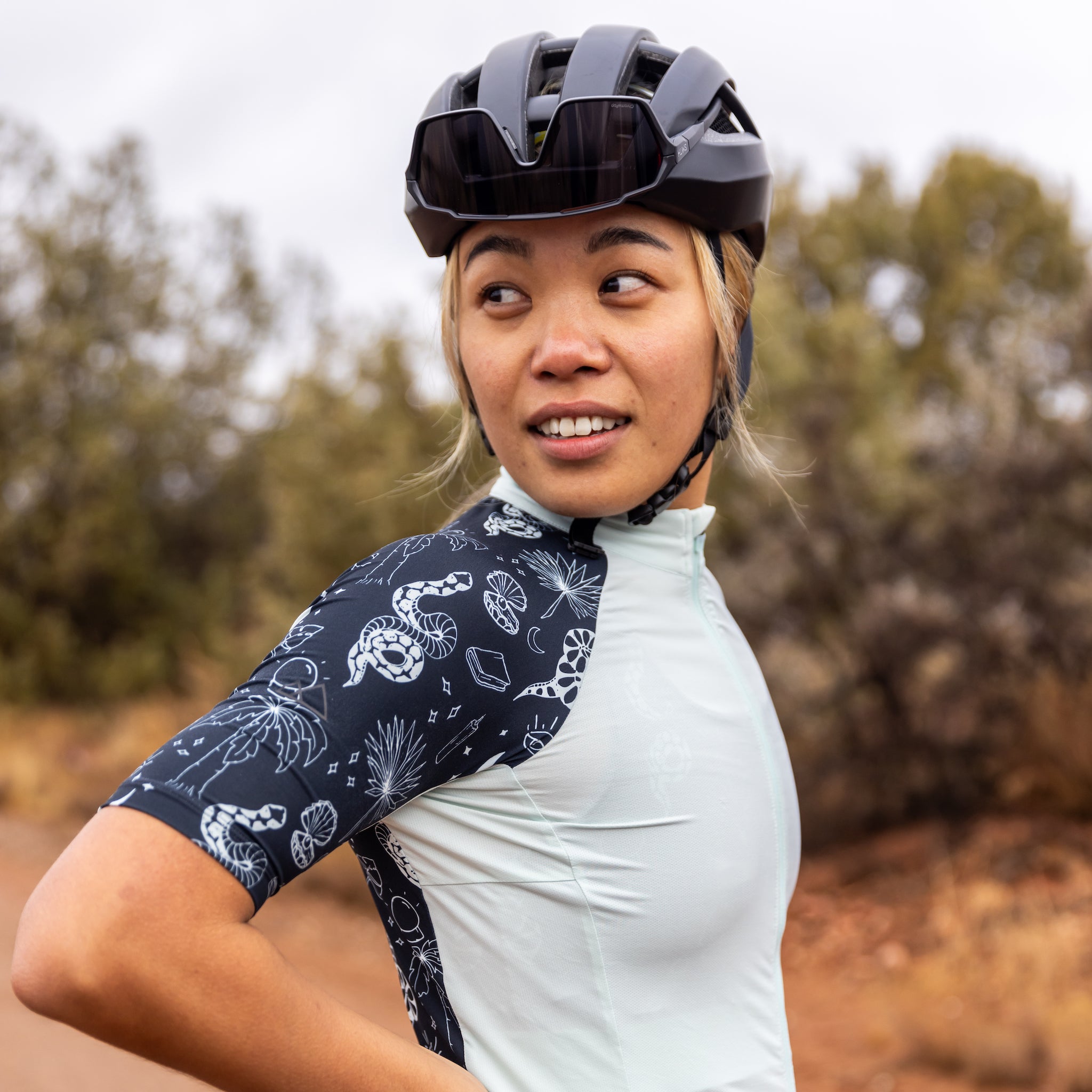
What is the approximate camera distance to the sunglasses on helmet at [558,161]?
1398mm

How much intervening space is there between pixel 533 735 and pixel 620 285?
617 mm

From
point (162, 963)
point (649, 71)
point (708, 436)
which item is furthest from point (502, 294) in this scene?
point (162, 963)

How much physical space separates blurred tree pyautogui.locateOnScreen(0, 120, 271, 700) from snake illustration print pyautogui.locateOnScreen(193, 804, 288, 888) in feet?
51.2

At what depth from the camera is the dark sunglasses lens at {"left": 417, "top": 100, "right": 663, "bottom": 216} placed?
4.58 feet

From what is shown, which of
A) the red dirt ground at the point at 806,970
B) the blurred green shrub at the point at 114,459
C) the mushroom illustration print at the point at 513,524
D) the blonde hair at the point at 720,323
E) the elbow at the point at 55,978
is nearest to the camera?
the elbow at the point at 55,978

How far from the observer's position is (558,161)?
139cm

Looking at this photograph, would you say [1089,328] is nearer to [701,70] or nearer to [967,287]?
[701,70]

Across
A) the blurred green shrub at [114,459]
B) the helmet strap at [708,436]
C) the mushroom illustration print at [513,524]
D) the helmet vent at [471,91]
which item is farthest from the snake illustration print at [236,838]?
the blurred green shrub at [114,459]

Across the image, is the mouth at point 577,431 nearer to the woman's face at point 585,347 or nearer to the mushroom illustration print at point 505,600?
the woman's face at point 585,347

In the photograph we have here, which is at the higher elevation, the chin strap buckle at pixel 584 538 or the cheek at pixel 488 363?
the cheek at pixel 488 363

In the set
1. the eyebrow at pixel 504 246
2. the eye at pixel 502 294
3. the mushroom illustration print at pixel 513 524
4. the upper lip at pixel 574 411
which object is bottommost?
the mushroom illustration print at pixel 513 524

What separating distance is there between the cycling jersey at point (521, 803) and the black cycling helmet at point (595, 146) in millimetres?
335

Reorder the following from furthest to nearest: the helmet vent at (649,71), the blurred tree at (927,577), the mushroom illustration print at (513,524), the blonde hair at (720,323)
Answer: the blurred tree at (927,577), the helmet vent at (649,71), the blonde hair at (720,323), the mushroom illustration print at (513,524)

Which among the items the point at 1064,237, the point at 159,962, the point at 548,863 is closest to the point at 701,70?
the point at 548,863
